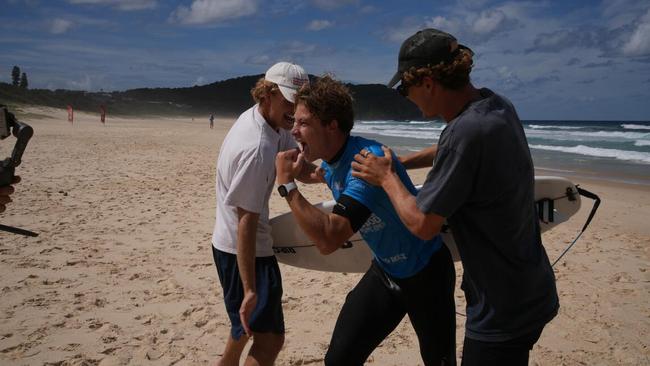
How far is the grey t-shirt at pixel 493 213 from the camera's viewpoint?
157cm

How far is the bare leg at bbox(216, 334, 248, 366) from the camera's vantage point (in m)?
2.54

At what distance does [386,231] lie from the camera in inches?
81.2

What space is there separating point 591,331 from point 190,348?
10.1ft

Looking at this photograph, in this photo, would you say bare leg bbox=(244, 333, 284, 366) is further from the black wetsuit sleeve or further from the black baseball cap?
the black baseball cap

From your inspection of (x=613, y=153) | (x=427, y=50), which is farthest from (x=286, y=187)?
(x=613, y=153)

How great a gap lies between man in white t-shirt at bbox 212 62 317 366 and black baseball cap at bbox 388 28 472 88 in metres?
0.67

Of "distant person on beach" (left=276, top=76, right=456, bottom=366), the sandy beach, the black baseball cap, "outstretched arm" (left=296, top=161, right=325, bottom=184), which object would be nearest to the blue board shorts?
"distant person on beach" (left=276, top=76, right=456, bottom=366)

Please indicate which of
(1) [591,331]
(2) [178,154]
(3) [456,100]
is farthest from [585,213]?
(2) [178,154]

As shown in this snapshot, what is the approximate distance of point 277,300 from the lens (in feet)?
7.91

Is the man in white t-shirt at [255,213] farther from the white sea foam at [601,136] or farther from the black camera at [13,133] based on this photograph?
the white sea foam at [601,136]

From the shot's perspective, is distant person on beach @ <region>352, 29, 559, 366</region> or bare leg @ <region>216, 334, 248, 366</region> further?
bare leg @ <region>216, 334, 248, 366</region>

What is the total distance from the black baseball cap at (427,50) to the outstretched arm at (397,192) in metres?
0.32

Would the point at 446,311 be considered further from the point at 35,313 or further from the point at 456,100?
the point at 35,313

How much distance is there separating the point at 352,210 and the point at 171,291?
3197mm
